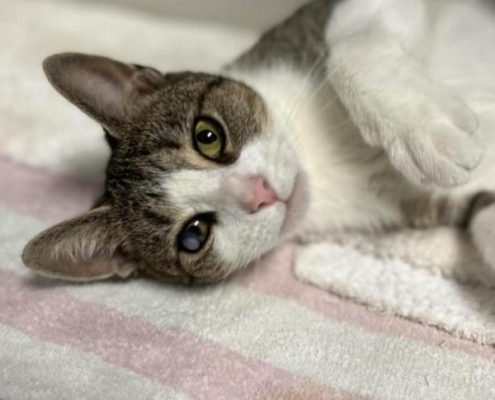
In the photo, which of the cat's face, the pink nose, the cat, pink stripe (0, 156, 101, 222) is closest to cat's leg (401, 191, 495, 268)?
the cat

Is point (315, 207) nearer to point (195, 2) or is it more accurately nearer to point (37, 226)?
point (37, 226)

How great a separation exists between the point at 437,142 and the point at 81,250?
0.85m

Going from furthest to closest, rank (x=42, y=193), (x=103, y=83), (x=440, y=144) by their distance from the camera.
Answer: (x=42, y=193)
(x=103, y=83)
(x=440, y=144)

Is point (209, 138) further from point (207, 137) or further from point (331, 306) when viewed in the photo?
point (331, 306)

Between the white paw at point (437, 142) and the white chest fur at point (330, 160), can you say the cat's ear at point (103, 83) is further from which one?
the white paw at point (437, 142)

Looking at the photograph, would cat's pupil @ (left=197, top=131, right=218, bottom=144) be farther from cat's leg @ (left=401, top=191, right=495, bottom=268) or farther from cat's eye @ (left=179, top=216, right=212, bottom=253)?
cat's leg @ (left=401, top=191, right=495, bottom=268)

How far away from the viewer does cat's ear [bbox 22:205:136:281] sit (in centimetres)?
152

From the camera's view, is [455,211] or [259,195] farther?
[455,211]

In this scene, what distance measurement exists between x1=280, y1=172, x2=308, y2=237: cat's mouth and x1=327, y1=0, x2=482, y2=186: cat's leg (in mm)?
204

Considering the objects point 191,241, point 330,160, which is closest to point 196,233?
point 191,241

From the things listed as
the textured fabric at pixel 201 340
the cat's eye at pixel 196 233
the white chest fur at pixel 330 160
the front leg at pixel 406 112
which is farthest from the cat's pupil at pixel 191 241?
the front leg at pixel 406 112

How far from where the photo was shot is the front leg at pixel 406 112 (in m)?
1.38

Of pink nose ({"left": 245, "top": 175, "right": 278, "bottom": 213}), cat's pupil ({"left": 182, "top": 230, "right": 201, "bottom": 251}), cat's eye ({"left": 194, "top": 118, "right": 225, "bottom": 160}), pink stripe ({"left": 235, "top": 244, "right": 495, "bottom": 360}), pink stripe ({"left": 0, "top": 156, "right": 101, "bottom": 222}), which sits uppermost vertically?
cat's eye ({"left": 194, "top": 118, "right": 225, "bottom": 160})

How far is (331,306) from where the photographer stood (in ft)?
5.06
